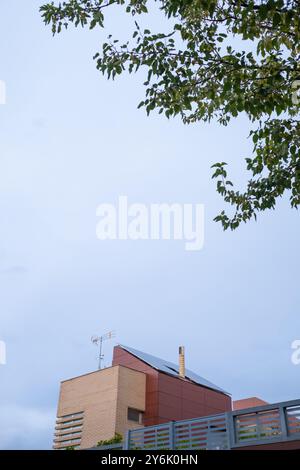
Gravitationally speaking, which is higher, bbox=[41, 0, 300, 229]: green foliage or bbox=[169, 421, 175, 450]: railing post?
bbox=[41, 0, 300, 229]: green foliage

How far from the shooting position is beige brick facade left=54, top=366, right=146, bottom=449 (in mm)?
24500

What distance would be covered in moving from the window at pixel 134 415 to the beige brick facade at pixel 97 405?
238 mm

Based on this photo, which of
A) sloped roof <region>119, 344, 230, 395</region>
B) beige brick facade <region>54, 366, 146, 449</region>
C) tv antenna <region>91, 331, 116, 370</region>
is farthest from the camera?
tv antenna <region>91, 331, 116, 370</region>

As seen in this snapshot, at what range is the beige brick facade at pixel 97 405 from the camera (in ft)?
80.4

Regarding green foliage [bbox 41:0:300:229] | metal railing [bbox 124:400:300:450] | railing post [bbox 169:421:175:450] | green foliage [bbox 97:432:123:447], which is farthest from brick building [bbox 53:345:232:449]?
green foliage [bbox 41:0:300:229]

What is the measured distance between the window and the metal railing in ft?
30.8

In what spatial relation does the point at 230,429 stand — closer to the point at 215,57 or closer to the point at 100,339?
the point at 215,57

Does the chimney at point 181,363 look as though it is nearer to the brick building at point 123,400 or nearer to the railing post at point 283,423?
the brick building at point 123,400

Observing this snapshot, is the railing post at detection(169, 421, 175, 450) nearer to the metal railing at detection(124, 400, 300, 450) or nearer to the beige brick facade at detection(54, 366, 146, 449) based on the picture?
the metal railing at detection(124, 400, 300, 450)

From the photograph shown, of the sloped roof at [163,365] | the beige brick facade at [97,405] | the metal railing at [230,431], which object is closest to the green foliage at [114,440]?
the beige brick facade at [97,405]

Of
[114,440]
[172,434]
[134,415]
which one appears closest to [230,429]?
[172,434]

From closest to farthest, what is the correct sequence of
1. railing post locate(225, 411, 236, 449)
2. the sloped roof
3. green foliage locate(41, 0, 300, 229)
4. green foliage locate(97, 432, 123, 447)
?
1. green foliage locate(41, 0, 300, 229)
2. railing post locate(225, 411, 236, 449)
3. green foliage locate(97, 432, 123, 447)
4. the sloped roof

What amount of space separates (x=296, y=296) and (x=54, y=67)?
1008 inches

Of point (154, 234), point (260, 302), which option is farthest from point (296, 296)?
point (154, 234)
